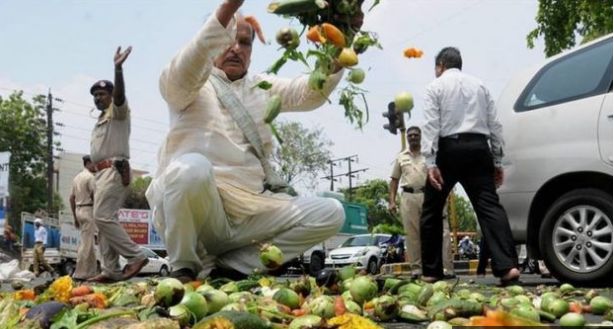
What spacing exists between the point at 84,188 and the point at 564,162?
16.1ft

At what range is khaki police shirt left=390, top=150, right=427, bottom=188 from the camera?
850 centimetres

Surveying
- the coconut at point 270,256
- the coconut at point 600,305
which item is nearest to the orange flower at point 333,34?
the coconut at point 270,256

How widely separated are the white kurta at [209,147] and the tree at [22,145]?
47.2 meters

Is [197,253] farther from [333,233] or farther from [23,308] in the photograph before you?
[23,308]

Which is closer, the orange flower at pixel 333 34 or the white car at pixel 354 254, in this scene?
the orange flower at pixel 333 34

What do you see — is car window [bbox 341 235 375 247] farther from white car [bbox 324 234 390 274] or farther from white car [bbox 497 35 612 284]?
white car [bbox 497 35 612 284]

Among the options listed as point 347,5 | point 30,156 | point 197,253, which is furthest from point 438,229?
point 30,156

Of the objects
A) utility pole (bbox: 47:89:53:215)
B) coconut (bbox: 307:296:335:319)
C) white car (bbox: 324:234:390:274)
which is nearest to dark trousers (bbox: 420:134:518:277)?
coconut (bbox: 307:296:335:319)

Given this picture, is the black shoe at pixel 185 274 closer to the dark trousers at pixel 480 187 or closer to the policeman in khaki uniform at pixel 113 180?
the dark trousers at pixel 480 187

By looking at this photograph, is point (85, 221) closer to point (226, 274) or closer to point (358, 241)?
point (226, 274)

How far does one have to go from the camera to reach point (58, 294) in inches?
123

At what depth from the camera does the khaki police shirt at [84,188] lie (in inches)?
316

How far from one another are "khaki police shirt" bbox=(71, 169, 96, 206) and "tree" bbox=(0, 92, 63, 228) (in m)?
43.0

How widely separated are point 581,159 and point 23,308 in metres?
4.10
